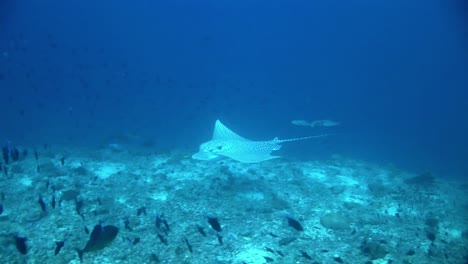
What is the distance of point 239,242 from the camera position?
8.68m

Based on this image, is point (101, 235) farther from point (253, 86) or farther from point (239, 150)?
point (253, 86)

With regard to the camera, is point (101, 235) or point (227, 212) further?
point (227, 212)

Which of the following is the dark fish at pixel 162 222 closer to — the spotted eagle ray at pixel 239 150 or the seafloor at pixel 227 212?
the seafloor at pixel 227 212

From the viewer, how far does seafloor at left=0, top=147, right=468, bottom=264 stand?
8.07 meters

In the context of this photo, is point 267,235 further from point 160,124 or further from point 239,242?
point 160,124

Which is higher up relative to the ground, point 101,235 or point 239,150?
point 239,150

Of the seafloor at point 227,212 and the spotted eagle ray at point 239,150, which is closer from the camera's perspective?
the seafloor at point 227,212

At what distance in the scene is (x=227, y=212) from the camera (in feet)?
34.6

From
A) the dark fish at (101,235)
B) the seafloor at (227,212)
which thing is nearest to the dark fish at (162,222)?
the seafloor at (227,212)

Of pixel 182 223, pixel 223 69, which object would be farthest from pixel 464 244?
pixel 223 69

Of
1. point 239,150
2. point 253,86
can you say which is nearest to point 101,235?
point 239,150

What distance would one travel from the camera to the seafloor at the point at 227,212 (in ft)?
26.5

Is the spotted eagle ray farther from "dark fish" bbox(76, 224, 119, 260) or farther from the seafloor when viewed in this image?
"dark fish" bbox(76, 224, 119, 260)

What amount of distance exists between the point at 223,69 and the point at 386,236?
129509mm
